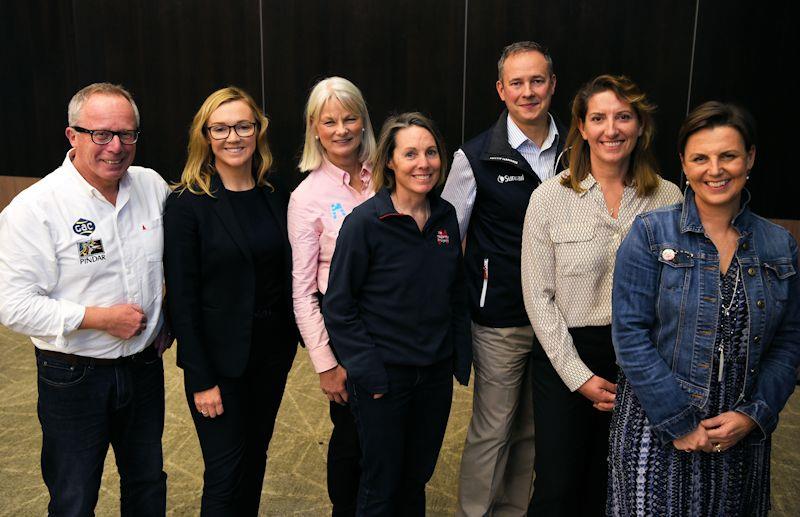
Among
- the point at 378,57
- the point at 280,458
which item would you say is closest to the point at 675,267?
the point at 280,458

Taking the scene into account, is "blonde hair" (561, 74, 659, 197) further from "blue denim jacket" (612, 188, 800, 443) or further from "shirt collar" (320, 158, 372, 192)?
"shirt collar" (320, 158, 372, 192)

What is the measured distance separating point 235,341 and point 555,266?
103 cm

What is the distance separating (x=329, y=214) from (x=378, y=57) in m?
3.09

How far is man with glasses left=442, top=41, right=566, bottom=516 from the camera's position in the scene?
7.74 ft

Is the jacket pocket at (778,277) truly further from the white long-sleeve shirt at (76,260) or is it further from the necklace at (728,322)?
the white long-sleeve shirt at (76,260)

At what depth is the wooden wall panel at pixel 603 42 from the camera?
4.55 metres

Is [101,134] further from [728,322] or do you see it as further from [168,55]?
[168,55]

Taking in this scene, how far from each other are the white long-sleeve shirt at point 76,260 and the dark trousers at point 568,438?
4.16 ft

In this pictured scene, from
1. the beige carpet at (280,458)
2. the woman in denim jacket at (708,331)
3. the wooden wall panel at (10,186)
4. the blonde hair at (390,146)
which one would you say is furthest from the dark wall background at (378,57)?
the woman in denim jacket at (708,331)

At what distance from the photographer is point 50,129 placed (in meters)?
6.27

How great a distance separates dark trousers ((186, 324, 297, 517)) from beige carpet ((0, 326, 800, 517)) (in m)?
0.64

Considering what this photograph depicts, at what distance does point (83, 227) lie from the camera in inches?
79.1

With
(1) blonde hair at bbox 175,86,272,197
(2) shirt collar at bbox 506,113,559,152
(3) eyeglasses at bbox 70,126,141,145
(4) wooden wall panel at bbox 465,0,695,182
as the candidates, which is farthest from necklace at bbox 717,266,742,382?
(4) wooden wall panel at bbox 465,0,695,182

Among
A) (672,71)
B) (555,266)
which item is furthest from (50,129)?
(555,266)
